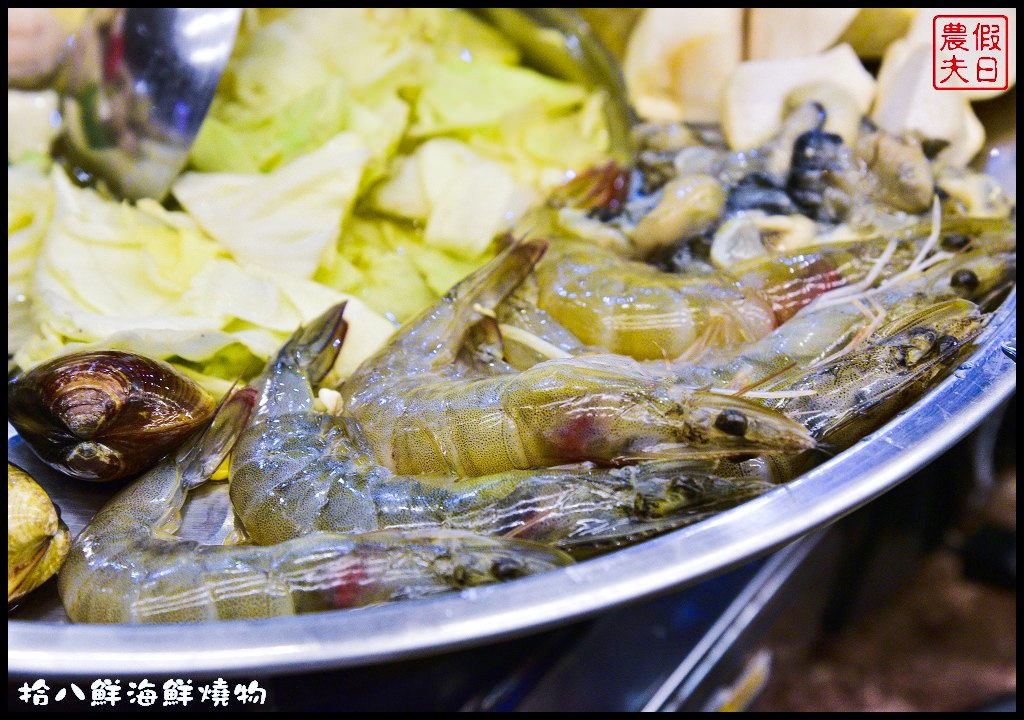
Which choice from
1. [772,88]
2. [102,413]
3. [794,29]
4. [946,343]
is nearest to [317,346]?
[102,413]

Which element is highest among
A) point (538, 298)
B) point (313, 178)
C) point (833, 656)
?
point (313, 178)

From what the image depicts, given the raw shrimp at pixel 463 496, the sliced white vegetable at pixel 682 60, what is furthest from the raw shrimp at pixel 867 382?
the sliced white vegetable at pixel 682 60

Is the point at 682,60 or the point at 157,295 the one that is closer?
the point at 157,295

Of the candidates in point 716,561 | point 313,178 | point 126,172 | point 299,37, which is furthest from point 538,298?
point 299,37

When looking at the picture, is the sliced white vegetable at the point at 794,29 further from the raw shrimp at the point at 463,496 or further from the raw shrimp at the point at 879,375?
the raw shrimp at the point at 463,496

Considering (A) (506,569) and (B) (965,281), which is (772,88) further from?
(A) (506,569)

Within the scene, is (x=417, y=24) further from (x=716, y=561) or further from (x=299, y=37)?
(x=716, y=561)
